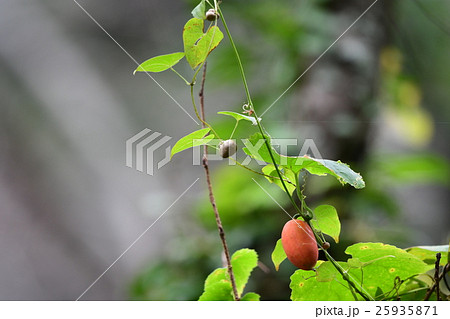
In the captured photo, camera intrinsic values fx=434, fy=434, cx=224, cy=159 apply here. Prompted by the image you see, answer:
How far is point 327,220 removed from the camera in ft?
0.98

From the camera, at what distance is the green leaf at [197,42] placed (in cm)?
31

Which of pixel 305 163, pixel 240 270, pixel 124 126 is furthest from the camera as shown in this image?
pixel 124 126

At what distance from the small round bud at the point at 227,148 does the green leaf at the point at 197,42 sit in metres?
0.06

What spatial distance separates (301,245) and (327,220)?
1.3 inches

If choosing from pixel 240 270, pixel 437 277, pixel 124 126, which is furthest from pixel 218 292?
pixel 124 126

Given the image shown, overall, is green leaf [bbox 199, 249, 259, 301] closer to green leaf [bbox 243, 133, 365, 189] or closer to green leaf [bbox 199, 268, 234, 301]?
green leaf [bbox 199, 268, 234, 301]

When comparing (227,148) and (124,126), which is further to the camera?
(124,126)

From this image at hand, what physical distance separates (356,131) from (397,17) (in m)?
0.45

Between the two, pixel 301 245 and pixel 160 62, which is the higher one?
pixel 160 62

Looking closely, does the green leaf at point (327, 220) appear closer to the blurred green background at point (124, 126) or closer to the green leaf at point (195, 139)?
the green leaf at point (195, 139)

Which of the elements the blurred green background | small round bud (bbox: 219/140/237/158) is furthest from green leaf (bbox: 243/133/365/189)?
the blurred green background

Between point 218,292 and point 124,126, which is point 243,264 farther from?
point 124,126

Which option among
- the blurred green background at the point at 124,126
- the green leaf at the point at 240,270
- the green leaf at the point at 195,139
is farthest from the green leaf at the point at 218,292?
the blurred green background at the point at 124,126
